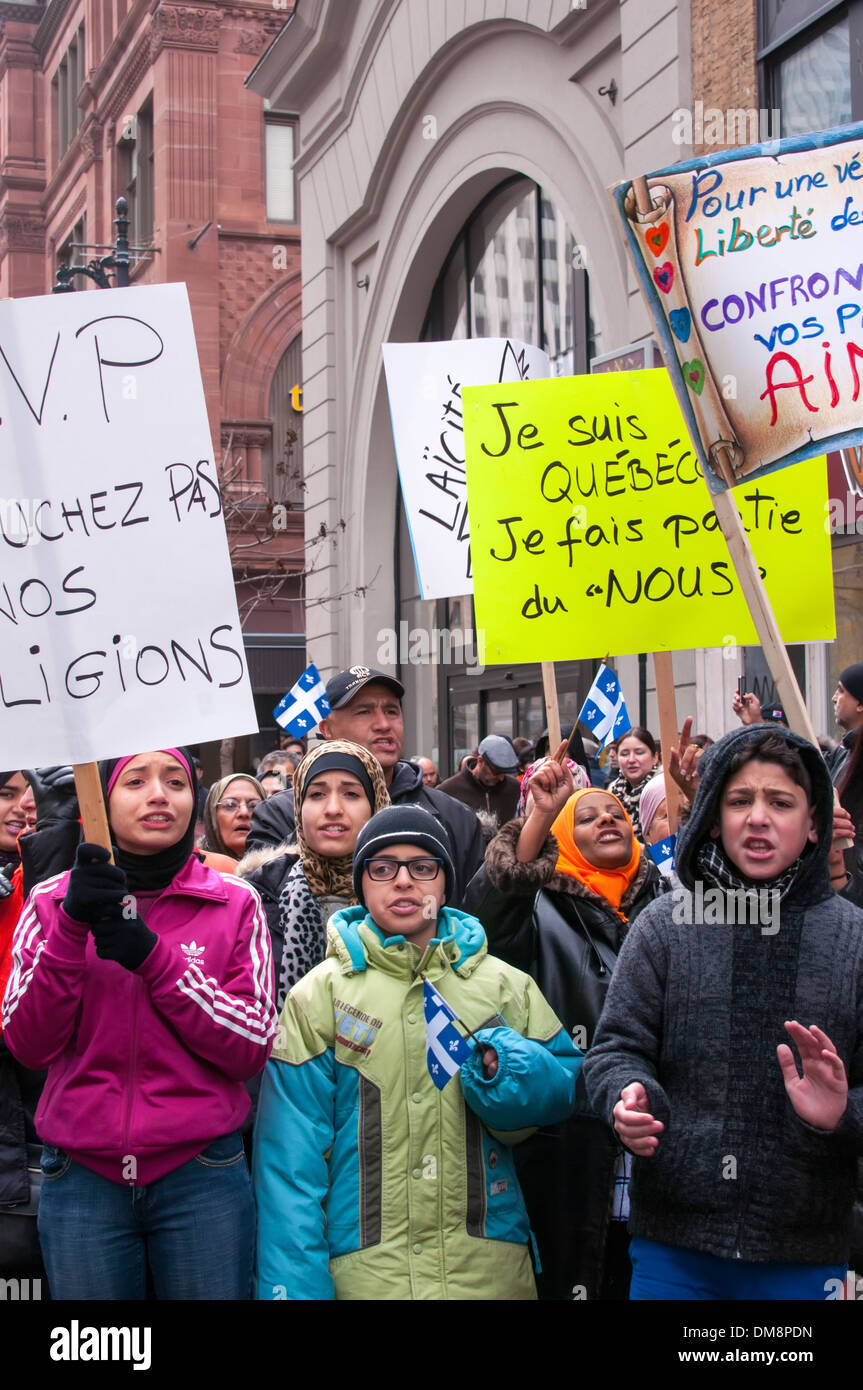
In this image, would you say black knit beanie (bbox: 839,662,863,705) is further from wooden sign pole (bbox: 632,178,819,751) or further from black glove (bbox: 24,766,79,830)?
black glove (bbox: 24,766,79,830)

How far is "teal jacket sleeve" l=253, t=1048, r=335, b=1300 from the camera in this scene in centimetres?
339

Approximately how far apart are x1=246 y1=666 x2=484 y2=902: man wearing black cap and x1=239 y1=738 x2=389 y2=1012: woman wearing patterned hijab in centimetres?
58

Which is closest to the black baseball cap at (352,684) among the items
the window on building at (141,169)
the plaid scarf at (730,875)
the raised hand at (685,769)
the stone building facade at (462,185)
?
the raised hand at (685,769)

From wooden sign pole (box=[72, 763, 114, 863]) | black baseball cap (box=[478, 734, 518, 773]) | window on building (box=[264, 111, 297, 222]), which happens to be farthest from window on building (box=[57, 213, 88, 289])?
wooden sign pole (box=[72, 763, 114, 863])

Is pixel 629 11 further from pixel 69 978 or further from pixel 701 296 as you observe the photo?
pixel 69 978

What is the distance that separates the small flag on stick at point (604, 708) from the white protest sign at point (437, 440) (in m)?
1.95

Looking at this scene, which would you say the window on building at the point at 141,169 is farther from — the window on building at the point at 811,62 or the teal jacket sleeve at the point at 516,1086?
the teal jacket sleeve at the point at 516,1086

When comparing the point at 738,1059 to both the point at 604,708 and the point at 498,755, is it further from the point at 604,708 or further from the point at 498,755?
the point at 498,755

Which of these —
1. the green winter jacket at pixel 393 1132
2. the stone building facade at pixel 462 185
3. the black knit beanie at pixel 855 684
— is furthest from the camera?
the stone building facade at pixel 462 185

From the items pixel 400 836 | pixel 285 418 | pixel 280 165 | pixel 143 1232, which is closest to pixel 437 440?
pixel 400 836

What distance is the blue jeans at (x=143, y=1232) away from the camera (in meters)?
3.38

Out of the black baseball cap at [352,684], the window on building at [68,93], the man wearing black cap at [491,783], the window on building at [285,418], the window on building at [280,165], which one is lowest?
the man wearing black cap at [491,783]

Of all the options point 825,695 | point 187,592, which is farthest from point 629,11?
point 187,592

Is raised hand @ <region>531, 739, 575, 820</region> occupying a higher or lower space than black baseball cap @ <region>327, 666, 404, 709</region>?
lower
